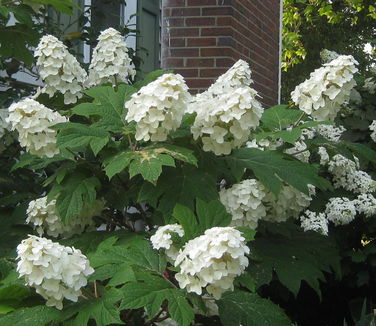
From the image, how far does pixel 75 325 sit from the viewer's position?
70.9 inches

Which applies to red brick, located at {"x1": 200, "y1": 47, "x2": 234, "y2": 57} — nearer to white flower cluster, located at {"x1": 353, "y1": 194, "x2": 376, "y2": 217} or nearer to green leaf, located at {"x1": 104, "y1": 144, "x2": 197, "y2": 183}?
white flower cluster, located at {"x1": 353, "y1": 194, "x2": 376, "y2": 217}

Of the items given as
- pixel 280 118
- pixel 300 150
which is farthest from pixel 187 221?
pixel 300 150

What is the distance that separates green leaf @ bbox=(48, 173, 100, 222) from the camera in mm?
2279

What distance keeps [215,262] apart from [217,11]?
164 inches

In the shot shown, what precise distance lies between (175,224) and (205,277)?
0.41m

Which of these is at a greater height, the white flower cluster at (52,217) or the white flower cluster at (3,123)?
the white flower cluster at (3,123)

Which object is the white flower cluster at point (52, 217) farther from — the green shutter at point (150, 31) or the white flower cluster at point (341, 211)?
the green shutter at point (150, 31)

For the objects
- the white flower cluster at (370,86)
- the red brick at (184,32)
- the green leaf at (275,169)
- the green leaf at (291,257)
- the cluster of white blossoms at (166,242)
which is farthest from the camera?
the red brick at (184,32)

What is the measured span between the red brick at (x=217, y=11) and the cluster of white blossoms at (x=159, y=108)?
11.6 feet

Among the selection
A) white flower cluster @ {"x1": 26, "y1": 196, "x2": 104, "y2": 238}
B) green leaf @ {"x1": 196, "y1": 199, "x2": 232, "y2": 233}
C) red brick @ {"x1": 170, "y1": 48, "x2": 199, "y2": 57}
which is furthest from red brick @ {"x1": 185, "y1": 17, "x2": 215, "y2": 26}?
green leaf @ {"x1": 196, "y1": 199, "x2": 232, "y2": 233}

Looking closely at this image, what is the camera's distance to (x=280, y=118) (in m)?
2.72

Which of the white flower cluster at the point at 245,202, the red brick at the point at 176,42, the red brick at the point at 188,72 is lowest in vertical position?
the white flower cluster at the point at 245,202

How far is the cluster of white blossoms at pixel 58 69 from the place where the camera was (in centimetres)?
273

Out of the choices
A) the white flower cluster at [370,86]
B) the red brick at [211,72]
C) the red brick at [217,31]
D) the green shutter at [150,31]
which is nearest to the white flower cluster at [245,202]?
the white flower cluster at [370,86]
